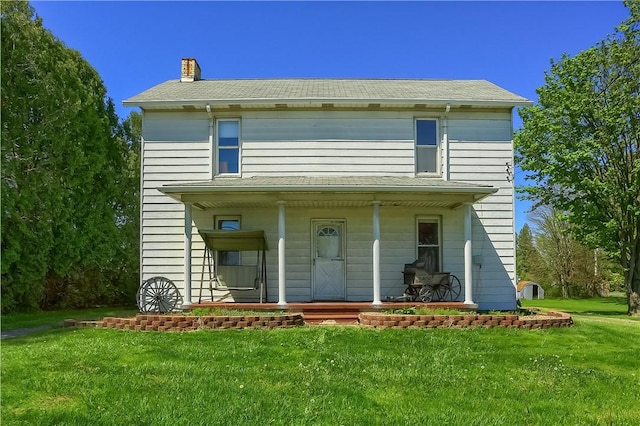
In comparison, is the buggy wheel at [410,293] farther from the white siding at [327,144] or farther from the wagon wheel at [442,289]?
the white siding at [327,144]

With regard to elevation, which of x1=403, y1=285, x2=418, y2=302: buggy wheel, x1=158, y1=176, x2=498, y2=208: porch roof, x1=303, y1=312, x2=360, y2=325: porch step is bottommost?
x1=303, y1=312, x2=360, y2=325: porch step

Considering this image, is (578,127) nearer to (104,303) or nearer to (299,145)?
(299,145)

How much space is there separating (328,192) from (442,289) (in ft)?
12.4

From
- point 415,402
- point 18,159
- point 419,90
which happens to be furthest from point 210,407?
point 18,159

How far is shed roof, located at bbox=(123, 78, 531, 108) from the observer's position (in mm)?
12953

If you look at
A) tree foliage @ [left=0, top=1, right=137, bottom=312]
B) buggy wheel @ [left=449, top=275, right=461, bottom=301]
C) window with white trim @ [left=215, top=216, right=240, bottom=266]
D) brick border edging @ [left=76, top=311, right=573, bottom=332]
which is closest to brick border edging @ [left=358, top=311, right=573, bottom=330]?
brick border edging @ [left=76, top=311, right=573, bottom=332]

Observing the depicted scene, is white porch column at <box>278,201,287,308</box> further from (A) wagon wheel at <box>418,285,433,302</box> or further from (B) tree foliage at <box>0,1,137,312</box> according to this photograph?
(B) tree foliage at <box>0,1,137,312</box>

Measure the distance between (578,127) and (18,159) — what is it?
62.4 ft

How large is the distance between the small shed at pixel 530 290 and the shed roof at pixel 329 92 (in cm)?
2554

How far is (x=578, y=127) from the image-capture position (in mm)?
18406

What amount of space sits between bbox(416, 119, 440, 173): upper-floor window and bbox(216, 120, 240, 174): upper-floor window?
4.83 m

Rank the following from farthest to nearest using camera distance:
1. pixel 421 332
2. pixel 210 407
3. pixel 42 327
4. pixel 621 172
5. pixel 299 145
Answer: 1. pixel 621 172
2. pixel 299 145
3. pixel 42 327
4. pixel 421 332
5. pixel 210 407

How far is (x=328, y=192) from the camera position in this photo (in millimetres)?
11242

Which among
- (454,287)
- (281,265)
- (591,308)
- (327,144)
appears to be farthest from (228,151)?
(591,308)
